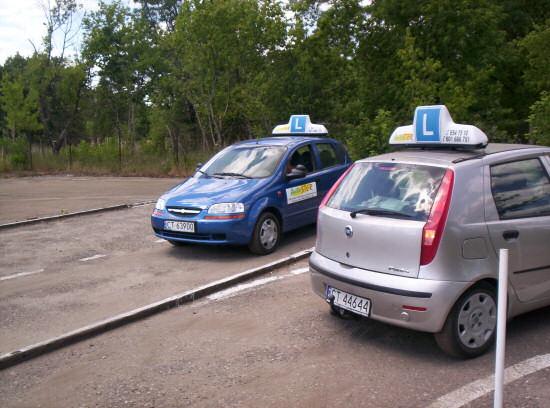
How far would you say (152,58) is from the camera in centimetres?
3700

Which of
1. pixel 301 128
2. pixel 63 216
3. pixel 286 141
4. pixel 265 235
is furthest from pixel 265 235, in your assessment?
pixel 63 216

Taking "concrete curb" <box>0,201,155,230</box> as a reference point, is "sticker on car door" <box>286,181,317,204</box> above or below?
above

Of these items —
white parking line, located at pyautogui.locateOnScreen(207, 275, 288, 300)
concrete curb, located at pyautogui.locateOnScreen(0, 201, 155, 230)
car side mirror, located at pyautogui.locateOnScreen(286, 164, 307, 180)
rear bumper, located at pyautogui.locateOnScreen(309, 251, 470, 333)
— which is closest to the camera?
A: rear bumper, located at pyautogui.locateOnScreen(309, 251, 470, 333)

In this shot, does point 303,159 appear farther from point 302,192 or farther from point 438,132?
point 438,132

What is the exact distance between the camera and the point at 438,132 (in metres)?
5.44

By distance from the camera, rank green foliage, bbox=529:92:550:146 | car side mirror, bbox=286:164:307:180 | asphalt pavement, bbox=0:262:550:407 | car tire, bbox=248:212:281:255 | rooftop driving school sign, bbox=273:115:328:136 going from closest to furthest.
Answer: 1. asphalt pavement, bbox=0:262:550:407
2. car tire, bbox=248:212:281:255
3. car side mirror, bbox=286:164:307:180
4. rooftop driving school sign, bbox=273:115:328:136
5. green foliage, bbox=529:92:550:146

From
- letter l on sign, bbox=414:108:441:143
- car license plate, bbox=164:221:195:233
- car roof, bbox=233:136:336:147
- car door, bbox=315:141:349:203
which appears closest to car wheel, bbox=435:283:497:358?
letter l on sign, bbox=414:108:441:143

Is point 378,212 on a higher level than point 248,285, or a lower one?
higher

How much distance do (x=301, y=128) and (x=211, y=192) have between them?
2798mm

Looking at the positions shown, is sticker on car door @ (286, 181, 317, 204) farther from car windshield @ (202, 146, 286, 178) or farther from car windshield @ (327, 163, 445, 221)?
car windshield @ (327, 163, 445, 221)

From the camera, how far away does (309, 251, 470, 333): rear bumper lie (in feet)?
14.4

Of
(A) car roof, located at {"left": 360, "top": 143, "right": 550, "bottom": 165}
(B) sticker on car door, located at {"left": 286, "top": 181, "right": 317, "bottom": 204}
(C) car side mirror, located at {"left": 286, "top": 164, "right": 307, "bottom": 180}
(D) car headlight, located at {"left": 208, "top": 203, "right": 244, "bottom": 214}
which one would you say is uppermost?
(A) car roof, located at {"left": 360, "top": 143, "right": 550, "bottom": 165}

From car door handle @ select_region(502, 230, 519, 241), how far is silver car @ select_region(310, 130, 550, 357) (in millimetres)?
10

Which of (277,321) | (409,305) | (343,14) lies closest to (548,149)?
(409,305)
